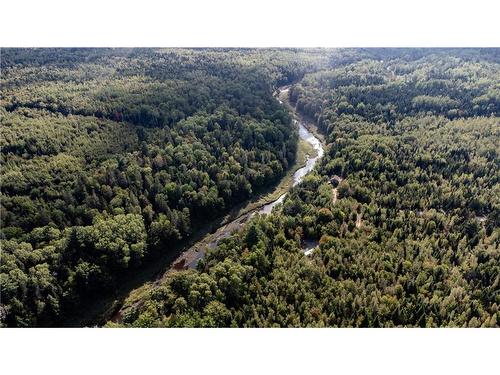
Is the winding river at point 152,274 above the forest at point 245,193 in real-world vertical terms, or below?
below

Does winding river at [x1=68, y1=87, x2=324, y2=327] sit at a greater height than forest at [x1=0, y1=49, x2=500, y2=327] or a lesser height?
lesser

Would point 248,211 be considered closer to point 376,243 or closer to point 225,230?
point 225,230

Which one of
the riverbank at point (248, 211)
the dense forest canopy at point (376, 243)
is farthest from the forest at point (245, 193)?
the riverbank at point (248, 211)

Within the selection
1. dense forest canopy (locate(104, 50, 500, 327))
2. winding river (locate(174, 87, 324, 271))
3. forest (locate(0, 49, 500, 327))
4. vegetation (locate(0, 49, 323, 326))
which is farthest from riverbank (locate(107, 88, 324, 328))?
vegetation (locate(0, 49, 323, 326))

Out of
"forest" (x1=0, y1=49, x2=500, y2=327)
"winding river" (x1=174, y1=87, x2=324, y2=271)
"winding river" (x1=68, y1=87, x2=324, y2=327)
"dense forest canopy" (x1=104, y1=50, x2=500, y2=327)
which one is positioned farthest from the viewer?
"winding river" (x1=174, y1=87, x2=324, y2=271)

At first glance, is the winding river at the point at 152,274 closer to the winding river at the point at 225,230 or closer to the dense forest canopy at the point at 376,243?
the winding river at the point at 225,230

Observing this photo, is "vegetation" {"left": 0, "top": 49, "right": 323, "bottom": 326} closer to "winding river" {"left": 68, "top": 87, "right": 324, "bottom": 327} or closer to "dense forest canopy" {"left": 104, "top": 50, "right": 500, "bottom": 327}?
"winding river" {"left": 68, "top": 87, "right": 324, "bottom": 327}

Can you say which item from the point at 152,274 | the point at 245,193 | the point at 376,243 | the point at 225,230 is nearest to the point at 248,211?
the point at 245,193
